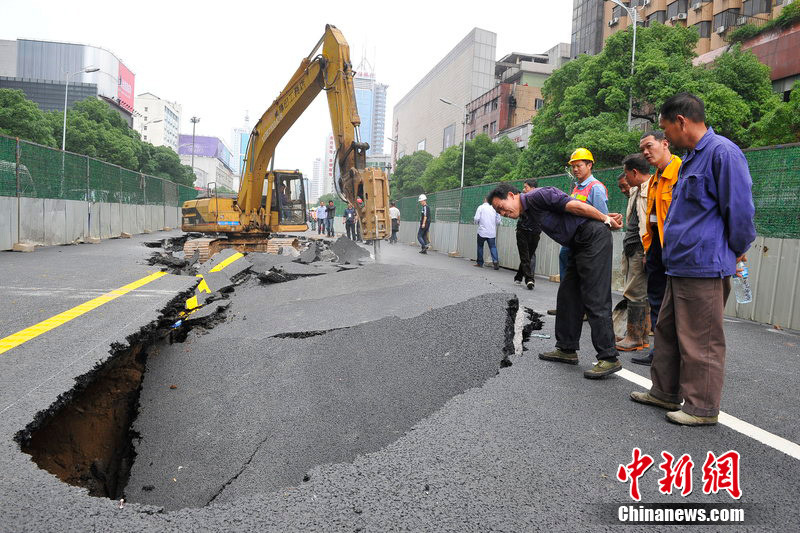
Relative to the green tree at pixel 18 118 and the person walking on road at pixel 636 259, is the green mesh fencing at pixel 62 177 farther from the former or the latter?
the green tree at pixel 18 118

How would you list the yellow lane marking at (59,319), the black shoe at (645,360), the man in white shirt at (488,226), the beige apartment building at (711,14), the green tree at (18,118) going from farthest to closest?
the beige apartment building at (711,14)
the green tree at (18,118)
the man in white shirt at (488,226)
the black shoe at (645,360)
the yellow lane marking at (59,319)

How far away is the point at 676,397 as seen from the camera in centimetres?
336

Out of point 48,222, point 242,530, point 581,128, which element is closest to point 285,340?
point 242,530

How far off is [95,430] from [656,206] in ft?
13.7

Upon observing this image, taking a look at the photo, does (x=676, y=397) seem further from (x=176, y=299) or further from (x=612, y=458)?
(x=176, y=299)

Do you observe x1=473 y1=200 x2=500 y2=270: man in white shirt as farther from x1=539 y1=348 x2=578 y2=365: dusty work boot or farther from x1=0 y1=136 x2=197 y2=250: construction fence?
x1=0 y1=136 x2=197 y2=250: construction fence

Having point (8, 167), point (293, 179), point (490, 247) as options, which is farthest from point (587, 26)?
point (8, 167)

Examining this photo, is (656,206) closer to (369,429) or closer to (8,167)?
(369,429)

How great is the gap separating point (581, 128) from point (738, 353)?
24.6 m

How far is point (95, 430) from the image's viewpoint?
11.3 ft

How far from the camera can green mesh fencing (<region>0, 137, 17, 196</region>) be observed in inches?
480

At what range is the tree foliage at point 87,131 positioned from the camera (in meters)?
38.9

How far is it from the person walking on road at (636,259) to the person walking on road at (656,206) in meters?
0.22

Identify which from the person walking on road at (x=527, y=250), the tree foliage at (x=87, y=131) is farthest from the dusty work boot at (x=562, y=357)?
the tree foliage at (x=87, y=131)
